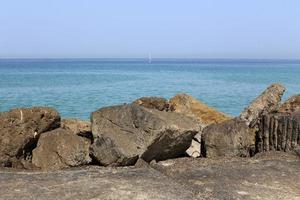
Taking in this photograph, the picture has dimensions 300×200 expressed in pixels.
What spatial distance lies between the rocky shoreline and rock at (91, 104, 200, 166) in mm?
19

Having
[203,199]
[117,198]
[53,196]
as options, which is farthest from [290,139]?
[53,196]

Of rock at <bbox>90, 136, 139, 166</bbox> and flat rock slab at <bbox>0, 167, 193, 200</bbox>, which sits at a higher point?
flat rock slab at <bbox>0, 167, 193, 200</bbox>

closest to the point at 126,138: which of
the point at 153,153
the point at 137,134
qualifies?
the point at 137,134

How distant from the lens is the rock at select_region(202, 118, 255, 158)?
9.54 metres

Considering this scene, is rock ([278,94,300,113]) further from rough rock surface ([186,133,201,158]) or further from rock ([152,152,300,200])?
rock ([152,152,300,200])

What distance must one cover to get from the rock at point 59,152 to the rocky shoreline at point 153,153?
2 centimetres

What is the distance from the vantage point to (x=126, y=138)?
896cm

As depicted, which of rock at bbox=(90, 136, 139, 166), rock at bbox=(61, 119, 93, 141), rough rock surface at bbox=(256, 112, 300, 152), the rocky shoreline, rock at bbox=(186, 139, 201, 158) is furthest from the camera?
rock at bbox=(61, 119, 93, 141)

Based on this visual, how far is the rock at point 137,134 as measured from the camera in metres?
8.77

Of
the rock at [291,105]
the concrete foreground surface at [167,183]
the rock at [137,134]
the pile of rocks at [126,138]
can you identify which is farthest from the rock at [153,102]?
the concrete foreground surface at [167,183]

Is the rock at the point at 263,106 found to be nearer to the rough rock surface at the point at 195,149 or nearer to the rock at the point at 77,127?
the rough rock surface at the point at 195,149

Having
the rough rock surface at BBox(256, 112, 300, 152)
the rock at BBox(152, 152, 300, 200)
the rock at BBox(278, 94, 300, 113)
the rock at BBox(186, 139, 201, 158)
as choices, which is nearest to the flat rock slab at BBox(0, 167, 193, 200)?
the rock at BBox(152, 152, 300, 200)

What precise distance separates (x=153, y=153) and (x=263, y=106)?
373 centimetres

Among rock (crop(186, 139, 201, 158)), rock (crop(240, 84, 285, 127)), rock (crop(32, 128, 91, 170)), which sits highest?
rock (crop(240, 84, 285, 127))
